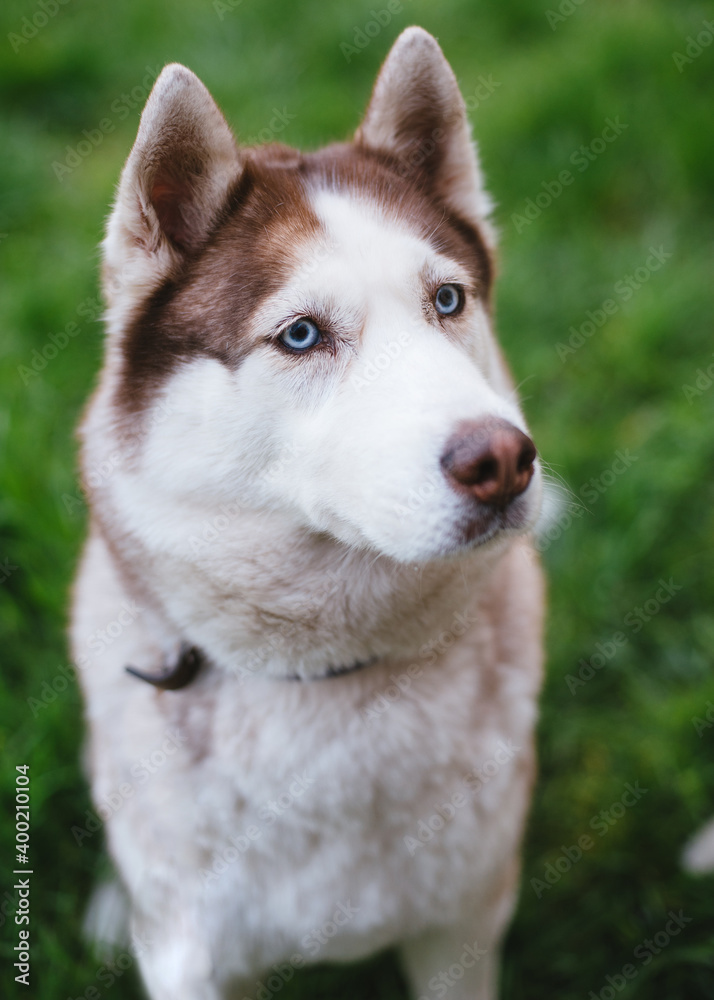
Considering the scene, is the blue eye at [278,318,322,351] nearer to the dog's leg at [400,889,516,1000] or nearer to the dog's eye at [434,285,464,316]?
the dog's eye at [434,285,464,316]

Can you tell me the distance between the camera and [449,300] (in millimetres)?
1879

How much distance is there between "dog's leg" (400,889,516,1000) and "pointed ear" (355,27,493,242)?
5.83 ft

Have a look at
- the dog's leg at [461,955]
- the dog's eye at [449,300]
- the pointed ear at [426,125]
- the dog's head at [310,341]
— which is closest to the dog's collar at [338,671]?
the dog's head at [310,341]

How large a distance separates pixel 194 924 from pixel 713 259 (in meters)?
3.79

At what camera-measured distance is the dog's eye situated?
1.85 m

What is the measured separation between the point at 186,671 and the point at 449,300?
41.4 inches

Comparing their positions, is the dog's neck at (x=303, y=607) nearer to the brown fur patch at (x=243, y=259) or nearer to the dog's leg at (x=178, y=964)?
the brown fur patch at (x=243, y=259)

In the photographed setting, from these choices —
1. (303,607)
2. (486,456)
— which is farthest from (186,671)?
(486,456)

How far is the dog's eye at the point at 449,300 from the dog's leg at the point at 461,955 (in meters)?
1.46

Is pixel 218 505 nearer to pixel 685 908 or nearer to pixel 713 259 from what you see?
pixel 685 908

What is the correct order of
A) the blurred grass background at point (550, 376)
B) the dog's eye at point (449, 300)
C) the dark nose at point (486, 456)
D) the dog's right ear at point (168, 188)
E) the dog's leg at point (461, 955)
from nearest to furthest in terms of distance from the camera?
the dark nose at point (486, 456), the dog's right ear at point (168, 188), the dog's eye at point (449, 300), the dog's leg at point (461, 955), the blurred grass background at point (550, 376)

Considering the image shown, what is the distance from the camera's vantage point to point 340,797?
1.85 m

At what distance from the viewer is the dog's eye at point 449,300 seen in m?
1.85

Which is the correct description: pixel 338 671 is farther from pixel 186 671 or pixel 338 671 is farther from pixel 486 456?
pixel 486 456
